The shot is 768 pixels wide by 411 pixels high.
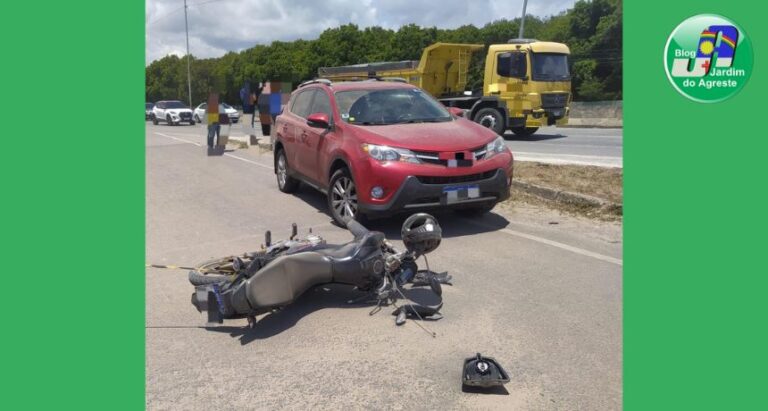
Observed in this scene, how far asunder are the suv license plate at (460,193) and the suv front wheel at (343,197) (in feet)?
3.40

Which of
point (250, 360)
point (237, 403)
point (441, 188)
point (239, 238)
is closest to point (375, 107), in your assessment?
point (441, 188)

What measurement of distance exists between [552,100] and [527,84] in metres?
0.94

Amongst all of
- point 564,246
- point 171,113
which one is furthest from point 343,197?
point 171,113

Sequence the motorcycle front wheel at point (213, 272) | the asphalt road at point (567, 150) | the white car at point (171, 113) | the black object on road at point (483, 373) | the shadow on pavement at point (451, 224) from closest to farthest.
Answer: the black object on road at point (483, 373)
the motorcycle front wheel at point (213, 272)
the shadow on pavement at point (451, 224)
the asphalt road at point (567, 150)
the white car at point (171, 113)

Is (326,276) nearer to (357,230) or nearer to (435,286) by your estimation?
(357,230)

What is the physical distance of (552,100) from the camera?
61.4 feet

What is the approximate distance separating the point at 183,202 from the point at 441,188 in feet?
15.5

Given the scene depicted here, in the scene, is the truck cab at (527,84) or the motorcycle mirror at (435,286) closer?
the motorcycle mirror at (435,286)

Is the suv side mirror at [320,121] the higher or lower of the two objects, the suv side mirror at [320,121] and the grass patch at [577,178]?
the higher

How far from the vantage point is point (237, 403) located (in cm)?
319

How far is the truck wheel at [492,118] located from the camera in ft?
62.4

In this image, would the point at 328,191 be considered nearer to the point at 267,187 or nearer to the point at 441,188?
the point at 441,188

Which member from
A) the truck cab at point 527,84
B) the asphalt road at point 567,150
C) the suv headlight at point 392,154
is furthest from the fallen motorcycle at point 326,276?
the truck cab at point 527,84

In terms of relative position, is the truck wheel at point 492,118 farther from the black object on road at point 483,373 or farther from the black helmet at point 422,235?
the black object on road at point 483,373
